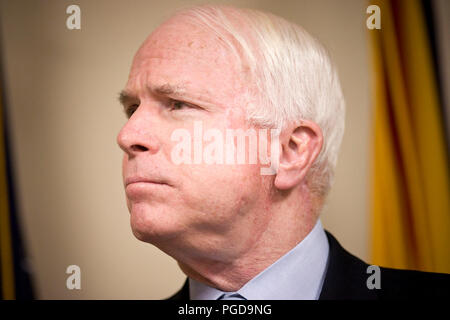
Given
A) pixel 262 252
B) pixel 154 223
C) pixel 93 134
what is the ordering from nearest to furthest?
pixel 154 223 → pixel 262 252 → pixel 93 134

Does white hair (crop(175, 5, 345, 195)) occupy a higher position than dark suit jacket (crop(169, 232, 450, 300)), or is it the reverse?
white hair (crop(175, 5, 345, 195))

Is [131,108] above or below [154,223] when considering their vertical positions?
above

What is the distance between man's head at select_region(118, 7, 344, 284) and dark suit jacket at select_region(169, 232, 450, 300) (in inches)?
5.4

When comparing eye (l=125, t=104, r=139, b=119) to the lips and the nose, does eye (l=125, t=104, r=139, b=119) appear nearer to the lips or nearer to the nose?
the nose

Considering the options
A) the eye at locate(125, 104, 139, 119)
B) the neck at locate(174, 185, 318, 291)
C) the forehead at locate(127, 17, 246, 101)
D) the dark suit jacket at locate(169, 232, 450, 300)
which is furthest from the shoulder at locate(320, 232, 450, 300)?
the eye at locate(125, 104, 139, 119)

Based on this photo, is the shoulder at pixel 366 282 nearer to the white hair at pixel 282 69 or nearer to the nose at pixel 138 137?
the white hair at pixel 282 69

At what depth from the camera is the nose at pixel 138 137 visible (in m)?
1.12

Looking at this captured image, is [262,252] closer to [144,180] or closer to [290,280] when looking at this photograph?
[290,280]

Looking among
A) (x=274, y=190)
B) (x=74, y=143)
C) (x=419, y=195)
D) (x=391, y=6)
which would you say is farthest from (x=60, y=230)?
(x=391, y=6)

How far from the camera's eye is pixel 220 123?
1.13 meters

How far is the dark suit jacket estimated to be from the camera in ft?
3.97

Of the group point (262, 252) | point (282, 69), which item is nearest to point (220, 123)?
point (282, 69)

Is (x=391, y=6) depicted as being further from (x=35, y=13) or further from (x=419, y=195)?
(x=35, y=13)

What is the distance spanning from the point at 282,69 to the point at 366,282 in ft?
2.04
